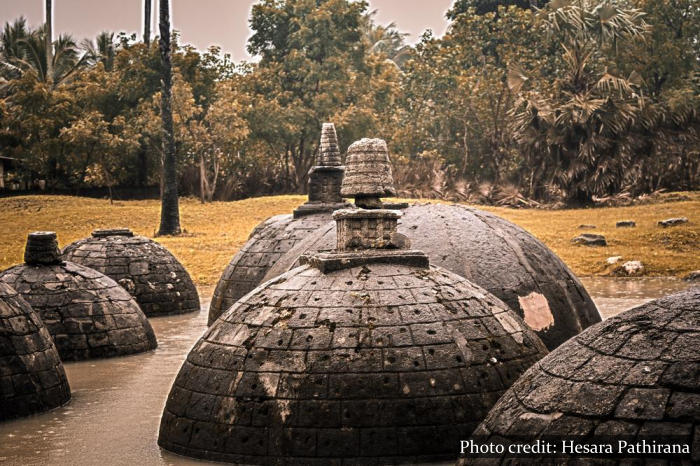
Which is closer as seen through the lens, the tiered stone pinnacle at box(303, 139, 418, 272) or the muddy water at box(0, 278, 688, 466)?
the tiered stone pinnacle at box(303, 139, 418, 272)

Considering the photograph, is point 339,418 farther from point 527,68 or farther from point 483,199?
point 527,68

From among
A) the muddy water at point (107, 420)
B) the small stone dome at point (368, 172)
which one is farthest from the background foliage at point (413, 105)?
the small stone dome at point (368, 172)

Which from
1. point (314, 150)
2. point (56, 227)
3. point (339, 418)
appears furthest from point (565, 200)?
point (339, 418)

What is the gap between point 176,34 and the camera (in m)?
46.9

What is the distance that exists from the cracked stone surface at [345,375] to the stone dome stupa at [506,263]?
297 cm

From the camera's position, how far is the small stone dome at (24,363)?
479 inches

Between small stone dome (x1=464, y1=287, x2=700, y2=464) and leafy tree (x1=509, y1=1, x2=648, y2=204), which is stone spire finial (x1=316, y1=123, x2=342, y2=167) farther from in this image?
leafy tree (x1=509, y1=1, x2=648, y2=204)

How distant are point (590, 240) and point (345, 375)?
2322 centimetres

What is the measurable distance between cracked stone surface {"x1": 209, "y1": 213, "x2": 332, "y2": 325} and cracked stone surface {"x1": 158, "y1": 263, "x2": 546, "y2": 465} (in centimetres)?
866

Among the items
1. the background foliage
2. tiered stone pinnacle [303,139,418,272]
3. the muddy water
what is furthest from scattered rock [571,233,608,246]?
tiered stone pinnacle [303,139,418,272]

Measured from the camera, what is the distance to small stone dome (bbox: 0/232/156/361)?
16.6 metres

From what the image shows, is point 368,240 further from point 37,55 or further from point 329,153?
point 37,55

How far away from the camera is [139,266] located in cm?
2189

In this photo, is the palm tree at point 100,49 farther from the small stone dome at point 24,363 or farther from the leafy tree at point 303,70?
the small stone dome at point 24,363
